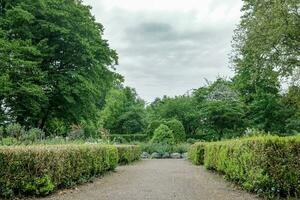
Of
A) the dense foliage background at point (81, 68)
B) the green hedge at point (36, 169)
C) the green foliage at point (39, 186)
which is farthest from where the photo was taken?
the dense foliage background at point (81, 68)

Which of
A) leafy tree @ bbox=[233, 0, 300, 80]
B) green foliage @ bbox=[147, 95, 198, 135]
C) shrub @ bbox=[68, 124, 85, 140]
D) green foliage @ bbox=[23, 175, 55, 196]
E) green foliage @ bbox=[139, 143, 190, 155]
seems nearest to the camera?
green foliage @ bbox=[23, 175, 55, 196]

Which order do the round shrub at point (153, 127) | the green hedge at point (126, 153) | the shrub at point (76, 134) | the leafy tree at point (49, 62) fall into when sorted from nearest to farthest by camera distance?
1. the shrub at point (76, 134)
2. the green hedge at point (126, 153)
3. the leafy tree at point (49, 62)
4. the round shrub at point (153, 127)

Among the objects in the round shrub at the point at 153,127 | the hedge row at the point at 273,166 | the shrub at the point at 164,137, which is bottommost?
the hedge row at the point at 273,166

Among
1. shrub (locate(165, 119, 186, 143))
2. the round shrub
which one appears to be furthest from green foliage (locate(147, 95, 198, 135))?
shrub (locate(165, 119, 186, 143))

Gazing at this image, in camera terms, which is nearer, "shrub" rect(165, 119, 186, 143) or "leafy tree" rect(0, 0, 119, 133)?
"leafy tree" rect(0, 0, 119, 133)

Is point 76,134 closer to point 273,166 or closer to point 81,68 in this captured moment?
point 81,68

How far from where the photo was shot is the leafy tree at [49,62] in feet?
67.6

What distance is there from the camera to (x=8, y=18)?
21234mm

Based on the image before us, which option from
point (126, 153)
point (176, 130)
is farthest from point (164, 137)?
point (126, 153)

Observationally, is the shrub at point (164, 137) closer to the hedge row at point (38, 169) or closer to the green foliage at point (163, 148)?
the green foliage at point (163, 148)

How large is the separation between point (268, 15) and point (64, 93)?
12.8 metres

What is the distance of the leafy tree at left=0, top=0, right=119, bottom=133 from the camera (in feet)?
67.6

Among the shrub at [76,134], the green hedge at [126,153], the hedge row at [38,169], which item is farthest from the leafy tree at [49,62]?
the hedge row at [38,169]

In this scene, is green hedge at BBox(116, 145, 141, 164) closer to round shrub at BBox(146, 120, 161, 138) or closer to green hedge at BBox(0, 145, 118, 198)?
green hedge at BBox(0, 145, 118, 198)
